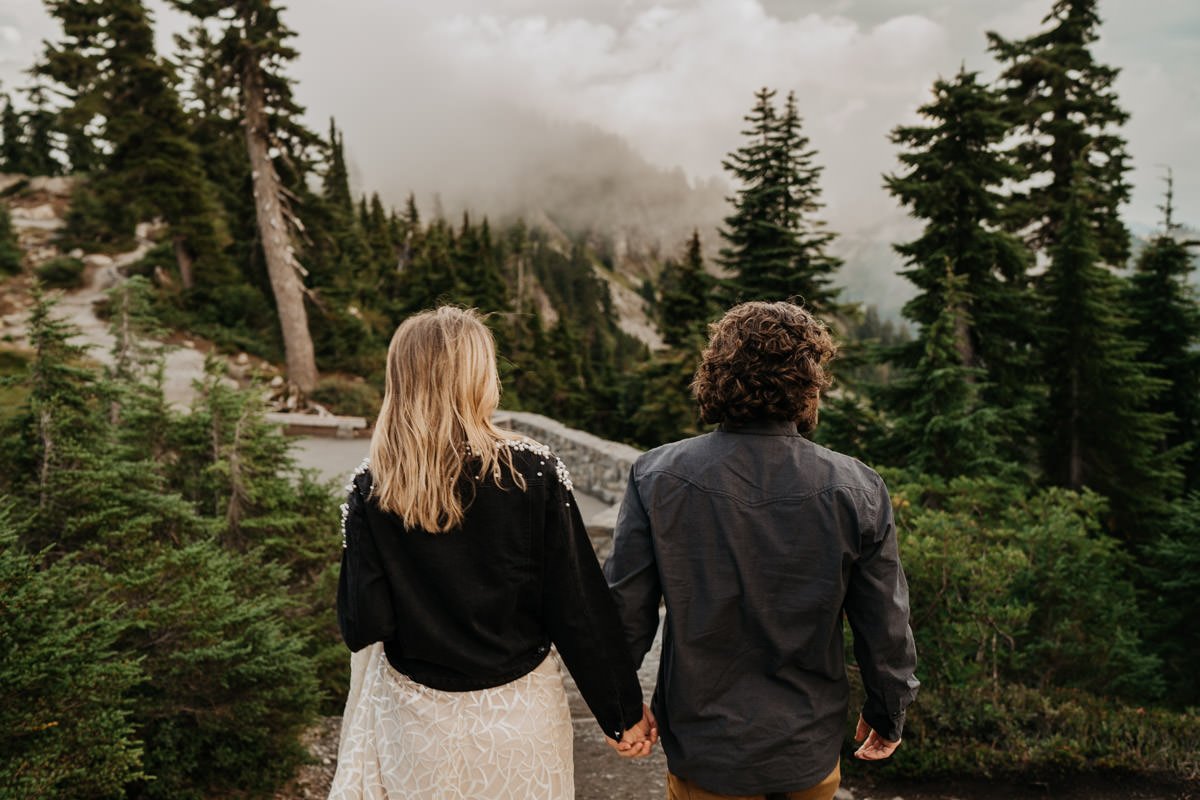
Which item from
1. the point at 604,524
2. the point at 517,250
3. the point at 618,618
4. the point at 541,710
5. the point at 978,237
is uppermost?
the point at 517,250

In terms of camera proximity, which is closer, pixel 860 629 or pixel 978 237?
pixel 860 629

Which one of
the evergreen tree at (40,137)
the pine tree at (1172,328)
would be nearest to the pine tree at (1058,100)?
the pine tree at (1172,328)

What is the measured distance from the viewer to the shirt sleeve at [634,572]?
7.01ft

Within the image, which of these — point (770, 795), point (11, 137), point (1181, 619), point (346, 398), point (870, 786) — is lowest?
point (870, 786)

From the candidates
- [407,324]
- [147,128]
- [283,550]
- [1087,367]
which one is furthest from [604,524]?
[147,128]

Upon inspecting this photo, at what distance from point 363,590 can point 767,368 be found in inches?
49.2

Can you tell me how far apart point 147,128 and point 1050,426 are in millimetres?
23374

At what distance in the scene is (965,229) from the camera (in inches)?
464

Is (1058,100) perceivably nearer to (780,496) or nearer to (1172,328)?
(1172,328)

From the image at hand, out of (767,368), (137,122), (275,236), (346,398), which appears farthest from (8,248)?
(767,368)

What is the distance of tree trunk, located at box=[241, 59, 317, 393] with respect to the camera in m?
16.8

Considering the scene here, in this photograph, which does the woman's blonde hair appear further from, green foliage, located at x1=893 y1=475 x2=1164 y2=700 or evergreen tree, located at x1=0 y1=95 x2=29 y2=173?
evergreen tree, located at x1=0 y1=95 x2=29 y2=173

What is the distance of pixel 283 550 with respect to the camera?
563 cm

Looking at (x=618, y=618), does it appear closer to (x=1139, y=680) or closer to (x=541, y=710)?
(x=541, y=710)
